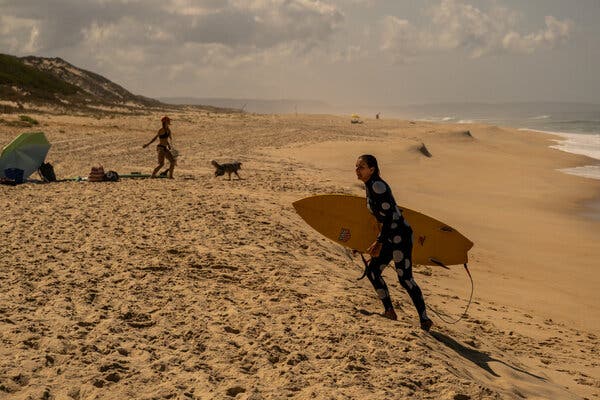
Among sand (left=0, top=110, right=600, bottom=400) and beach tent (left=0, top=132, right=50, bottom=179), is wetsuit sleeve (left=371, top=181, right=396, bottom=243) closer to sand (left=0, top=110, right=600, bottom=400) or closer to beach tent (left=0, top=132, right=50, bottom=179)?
sand (left=0, top=110, right=600, bottom=400)

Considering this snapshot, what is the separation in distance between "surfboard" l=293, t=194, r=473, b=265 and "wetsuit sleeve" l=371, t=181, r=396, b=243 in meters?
1.29

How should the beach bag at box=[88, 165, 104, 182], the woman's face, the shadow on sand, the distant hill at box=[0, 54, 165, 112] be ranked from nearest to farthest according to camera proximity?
the woman's face
the shadow on sand
the beach bag at box=[88, 165, 104, 182]
the distant hill at box=[0, 54, 165, 112]

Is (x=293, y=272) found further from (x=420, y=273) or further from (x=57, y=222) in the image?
(x=57, y=222)

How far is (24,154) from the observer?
14.8 metres

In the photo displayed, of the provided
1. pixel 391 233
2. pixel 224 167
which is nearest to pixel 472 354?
pixel 391 233

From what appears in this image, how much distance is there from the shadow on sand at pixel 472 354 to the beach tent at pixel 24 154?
11918mm

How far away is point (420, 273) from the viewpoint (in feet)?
32.2

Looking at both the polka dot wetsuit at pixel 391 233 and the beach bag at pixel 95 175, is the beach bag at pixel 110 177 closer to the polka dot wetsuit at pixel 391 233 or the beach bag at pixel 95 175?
the beach bag at pixel 95 175

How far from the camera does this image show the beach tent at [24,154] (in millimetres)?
14484

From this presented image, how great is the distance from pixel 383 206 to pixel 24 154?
1206 cm

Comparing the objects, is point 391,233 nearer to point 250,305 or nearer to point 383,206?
point 383,206

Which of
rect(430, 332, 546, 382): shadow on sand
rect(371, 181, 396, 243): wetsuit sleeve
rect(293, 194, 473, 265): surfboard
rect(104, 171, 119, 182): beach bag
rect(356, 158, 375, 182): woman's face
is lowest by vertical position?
rect(430, 332, 546, 382): shadow on sand

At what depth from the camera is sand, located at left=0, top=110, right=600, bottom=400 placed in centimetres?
491

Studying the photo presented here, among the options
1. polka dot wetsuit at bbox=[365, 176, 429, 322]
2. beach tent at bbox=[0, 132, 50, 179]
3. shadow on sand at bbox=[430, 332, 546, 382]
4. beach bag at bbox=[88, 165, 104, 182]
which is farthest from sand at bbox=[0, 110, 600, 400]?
beach tent at bbox=[0, 132, 50, 179]
